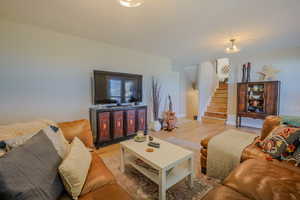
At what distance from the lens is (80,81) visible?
10.3ft

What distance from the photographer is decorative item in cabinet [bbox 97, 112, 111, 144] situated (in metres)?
2.96

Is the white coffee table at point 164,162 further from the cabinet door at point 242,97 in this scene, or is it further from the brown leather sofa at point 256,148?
the cabinet door at point 242,97

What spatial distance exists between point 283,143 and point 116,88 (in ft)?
10.1

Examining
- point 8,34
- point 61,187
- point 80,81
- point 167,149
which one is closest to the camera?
point 61,187

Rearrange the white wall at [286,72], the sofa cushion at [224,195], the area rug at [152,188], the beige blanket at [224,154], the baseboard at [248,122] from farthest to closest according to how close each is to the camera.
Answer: the baseboard at [248,122] → the white wall at [286,72] → the beige blanket at [224,154] → the area rug at [152,188] → the sofa cushion at [224,195]

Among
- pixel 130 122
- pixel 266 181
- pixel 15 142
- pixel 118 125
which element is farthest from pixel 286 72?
pixel 15 142

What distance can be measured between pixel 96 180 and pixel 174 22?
2.49 metres

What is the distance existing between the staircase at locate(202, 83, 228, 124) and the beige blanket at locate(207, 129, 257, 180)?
133 inches

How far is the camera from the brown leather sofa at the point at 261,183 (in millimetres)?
1012

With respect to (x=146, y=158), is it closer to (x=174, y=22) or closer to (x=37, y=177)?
(x=37, y=177)

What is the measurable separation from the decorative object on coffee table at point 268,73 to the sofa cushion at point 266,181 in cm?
359

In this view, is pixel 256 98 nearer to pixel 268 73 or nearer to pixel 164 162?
pixel 268 73

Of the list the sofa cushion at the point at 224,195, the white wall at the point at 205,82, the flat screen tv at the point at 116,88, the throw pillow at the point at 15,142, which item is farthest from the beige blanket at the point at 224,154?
the white wall at the point at 205,82

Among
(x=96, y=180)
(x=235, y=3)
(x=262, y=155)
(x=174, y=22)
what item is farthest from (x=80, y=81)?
(x=262, y=155)
